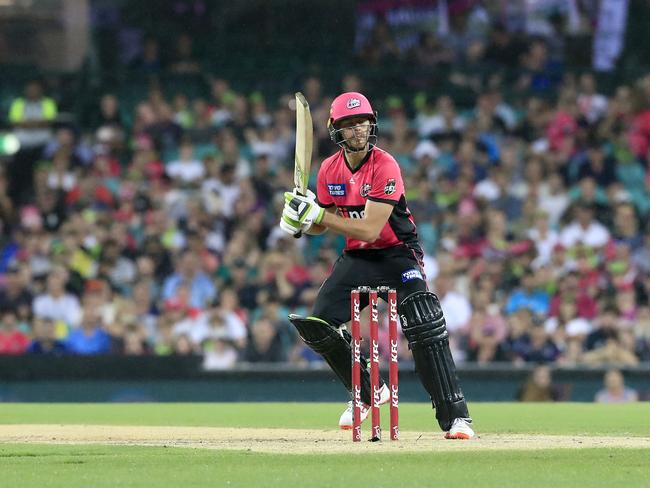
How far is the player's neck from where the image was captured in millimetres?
9070

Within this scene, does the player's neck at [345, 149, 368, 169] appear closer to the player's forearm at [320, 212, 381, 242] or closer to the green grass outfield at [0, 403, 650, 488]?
the player's forearm at [320, 212, 381, 242]

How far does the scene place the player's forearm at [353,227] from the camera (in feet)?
28.2

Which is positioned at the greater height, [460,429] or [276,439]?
[460,429]

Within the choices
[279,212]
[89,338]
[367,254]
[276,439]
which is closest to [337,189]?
[367,254]

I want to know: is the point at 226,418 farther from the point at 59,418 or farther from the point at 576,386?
the point at 576,386

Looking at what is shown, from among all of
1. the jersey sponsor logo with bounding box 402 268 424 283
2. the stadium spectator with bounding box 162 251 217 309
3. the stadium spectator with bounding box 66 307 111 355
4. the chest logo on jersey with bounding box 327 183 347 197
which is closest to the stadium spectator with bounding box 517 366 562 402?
the stadium spectator with bounding box 162 251 217 309

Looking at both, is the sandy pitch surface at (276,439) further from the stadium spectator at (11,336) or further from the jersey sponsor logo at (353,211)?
the stadium spectator at (11,336)

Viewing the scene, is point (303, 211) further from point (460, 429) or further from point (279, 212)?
point (279, 212)

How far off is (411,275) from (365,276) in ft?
1.06

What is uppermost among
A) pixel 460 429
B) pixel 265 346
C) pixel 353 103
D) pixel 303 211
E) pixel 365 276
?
pixel 353 103

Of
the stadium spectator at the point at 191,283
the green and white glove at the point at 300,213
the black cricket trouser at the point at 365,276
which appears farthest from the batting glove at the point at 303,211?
the stadium spectator at the point at 191,283

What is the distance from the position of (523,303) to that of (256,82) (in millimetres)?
6752

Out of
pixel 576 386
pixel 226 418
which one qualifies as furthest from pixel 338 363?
pixel 576 386

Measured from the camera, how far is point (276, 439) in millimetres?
9242
